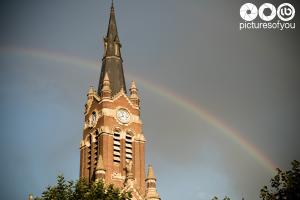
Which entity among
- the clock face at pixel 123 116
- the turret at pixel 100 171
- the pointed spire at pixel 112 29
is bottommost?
the turret at pixel 100 171

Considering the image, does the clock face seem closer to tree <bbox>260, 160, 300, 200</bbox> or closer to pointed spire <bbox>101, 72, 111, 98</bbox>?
pointed spire <bbox>101, 72, 111, 98</bbox>

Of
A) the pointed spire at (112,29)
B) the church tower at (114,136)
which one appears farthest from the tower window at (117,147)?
the pointed spire at (112,29)

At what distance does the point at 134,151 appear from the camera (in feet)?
221

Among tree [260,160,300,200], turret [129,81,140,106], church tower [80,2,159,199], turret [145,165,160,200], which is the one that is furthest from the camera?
turret [129,81,140,106]

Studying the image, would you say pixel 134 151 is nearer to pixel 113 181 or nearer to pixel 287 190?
pixel 113 181

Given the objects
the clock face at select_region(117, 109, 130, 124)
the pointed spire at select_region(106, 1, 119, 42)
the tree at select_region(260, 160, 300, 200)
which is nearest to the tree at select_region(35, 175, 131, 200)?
the tree at select_region(260, 160, 300, 200)

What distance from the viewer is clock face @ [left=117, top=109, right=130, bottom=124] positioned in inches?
2712

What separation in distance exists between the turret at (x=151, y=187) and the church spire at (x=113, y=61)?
551 inches

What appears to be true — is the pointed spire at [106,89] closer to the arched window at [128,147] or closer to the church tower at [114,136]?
the church tower at [114,136]

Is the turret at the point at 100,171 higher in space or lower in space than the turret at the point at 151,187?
higher

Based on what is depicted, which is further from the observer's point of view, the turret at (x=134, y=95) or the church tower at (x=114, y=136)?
the turret at (x=134, y=95)

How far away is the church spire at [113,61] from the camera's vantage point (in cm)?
7300

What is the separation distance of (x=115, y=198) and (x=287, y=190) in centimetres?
1299

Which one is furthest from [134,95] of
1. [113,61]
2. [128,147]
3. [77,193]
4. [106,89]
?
[77,193]
